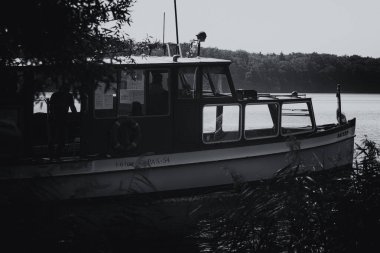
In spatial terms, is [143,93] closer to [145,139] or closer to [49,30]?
[145,139]

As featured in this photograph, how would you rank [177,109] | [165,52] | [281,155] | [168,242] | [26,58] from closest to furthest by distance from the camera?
1. [26,58]
2. [168,242]
3. [177,109]
4. [281,155]
5. [165,52]

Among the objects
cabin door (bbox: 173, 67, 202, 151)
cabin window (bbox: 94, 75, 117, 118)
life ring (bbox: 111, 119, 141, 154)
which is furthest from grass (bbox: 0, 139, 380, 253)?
cabin door (bbox: 173, 67, 202, 151)

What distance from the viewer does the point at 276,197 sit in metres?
6.26

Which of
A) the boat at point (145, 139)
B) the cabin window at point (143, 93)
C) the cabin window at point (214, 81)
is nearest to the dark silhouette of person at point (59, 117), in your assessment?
the boat at point (145, 139)

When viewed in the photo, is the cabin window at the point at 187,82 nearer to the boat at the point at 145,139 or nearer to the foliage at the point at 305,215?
the boat at the point at 145,139

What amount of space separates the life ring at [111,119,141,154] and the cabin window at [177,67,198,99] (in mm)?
1104

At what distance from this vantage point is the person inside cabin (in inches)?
405

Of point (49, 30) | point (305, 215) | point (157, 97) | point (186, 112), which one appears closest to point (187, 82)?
point (186, 112)

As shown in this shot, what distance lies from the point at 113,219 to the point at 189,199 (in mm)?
4884

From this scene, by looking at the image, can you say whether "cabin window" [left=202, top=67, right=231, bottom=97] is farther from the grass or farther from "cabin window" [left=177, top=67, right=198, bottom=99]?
the grass

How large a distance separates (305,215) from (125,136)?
16.4 ft

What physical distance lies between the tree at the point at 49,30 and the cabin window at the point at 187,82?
3.58 metres

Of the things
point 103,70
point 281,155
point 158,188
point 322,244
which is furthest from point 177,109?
point 322,244

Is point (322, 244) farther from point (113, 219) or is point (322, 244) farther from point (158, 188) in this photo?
point (158, 188)
